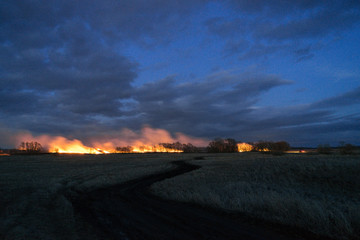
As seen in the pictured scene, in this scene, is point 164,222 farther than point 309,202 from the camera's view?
No

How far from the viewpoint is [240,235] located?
8273 millimetres

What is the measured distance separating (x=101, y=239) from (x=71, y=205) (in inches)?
280

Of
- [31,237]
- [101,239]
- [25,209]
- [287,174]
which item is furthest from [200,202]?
[287,174]

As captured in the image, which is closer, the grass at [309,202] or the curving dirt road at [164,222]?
the curving dirt road at [164,222]

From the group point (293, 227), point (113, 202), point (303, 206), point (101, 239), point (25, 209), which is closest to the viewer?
point (101, 239)

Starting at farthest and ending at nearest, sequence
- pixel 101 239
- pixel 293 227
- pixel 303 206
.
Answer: pixel 303 206 → pixel 293 227 → pixel 101 239

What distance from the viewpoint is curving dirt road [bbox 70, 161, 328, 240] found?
8.30m

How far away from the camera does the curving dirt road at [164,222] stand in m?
8.30

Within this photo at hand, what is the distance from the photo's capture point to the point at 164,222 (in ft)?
32.8

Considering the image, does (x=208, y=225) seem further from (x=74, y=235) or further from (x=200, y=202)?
(x=74, y=235)

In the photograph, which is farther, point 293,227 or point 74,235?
point 293,227

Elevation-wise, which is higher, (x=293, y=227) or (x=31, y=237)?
(x=31, y=237)

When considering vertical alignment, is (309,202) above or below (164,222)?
below

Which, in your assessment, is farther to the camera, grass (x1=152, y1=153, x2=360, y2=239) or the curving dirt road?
grass (x1=152, y1=153, x2=360, y2=239)
